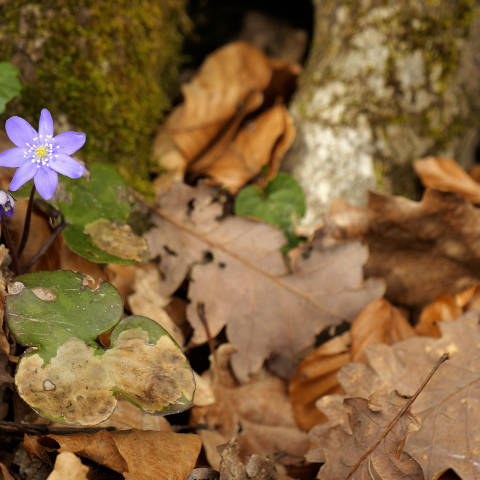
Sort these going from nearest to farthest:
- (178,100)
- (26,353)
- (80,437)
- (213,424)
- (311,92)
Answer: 1. (26,353)
2. (80,437)
3. (213,424)
4. (311,92)
5. (178,100)

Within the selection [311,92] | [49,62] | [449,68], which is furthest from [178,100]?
[449,68]

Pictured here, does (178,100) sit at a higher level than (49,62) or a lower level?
lower

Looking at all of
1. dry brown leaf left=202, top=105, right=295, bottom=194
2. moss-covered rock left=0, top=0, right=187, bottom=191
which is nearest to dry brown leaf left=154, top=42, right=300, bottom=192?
dry brown leaf left=202, top=105, right=295, bottom=194

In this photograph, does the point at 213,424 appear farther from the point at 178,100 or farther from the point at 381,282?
the point at 178,100

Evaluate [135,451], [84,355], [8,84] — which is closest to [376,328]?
[135,451]

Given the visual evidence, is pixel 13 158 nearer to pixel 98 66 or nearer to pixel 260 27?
pixel 98 66

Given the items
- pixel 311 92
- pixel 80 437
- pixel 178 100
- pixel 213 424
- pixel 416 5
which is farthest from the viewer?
pixel 178 100

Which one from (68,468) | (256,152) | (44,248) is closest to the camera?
(68,468)

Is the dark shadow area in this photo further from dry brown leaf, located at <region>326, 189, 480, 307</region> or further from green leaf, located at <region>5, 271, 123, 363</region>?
green leaf, located at <region>5, 271, 123, 363</region>
